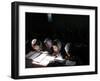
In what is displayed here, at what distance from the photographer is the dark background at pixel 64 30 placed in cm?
140

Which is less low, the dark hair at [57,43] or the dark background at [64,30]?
the dark background at [64,30]

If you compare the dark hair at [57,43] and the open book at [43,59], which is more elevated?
the dark hair at [57,43]

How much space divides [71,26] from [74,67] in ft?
0.59

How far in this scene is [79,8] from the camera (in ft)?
4.88

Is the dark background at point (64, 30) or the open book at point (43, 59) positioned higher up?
the dark background at point (64, 30)

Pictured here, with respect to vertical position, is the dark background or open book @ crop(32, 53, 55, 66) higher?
the dark background

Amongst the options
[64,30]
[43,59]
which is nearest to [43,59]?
[43,59]

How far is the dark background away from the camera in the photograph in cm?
140

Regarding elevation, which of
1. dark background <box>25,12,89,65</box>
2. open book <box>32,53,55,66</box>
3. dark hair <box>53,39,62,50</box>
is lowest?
open book <box>32,53,55,66</box>

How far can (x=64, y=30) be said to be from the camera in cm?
146

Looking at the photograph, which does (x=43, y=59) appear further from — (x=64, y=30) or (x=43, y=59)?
(x=64, y=30)

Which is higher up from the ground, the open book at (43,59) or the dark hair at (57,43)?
the dark hair at (57,43)

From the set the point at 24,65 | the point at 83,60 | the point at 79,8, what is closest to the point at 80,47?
the point at 83,60

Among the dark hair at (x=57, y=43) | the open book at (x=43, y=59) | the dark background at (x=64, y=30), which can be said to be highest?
the dark background at (x=64, y=30)
